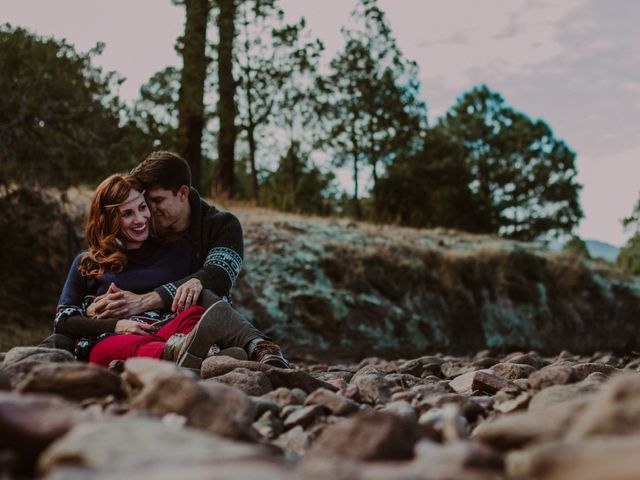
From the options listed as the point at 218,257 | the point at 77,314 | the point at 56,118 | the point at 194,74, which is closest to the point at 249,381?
the point at 218,257

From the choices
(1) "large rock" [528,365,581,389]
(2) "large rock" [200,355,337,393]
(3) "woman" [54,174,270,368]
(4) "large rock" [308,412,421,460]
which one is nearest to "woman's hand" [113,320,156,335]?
(3) "woman" [54,174,270,368]

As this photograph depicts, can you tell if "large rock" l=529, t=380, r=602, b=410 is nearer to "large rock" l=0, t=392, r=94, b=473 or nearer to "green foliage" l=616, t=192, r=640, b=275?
"large rock" l=0, t=392, r=94, b=473

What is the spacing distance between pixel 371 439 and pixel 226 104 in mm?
13599

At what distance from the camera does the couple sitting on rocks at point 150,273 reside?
158 inches

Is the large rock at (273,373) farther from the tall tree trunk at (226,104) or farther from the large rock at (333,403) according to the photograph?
the tall tree trunk at (226,104)

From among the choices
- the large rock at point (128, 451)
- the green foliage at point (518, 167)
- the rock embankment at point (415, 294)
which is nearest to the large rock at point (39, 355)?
the large rock at point (128, 451)

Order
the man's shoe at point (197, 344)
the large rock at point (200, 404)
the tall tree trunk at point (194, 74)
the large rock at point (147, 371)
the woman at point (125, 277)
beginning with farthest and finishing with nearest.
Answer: the tall tree trunk at point (194, 74) → the woman at point (125, 277) → the man's shoe at point (197, 344) → the large rock at point (147, 371) → the large rock at point (200, 404)

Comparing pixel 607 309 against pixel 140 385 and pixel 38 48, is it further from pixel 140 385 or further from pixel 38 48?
pixel 140 385

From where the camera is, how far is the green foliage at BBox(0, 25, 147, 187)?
8.86m

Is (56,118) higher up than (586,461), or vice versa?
(56,118)

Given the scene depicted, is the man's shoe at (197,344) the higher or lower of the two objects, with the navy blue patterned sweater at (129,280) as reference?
lower

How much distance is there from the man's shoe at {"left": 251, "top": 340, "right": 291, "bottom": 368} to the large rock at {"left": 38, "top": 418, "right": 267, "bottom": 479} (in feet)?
7.33

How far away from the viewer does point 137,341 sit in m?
3.88

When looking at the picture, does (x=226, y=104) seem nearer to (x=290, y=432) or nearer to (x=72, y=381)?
(x=72, y=381)
